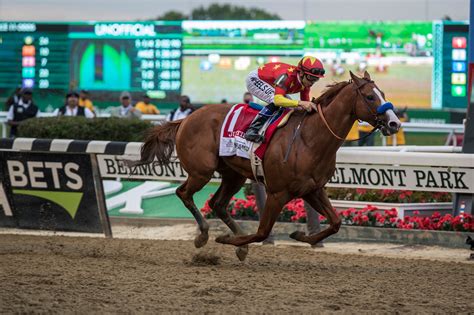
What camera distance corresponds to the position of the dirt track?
6.31 m

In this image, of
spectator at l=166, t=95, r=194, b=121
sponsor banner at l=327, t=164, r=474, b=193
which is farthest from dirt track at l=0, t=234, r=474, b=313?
spectator at l=166, t=95, r=194, b=121

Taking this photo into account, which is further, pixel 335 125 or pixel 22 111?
pixel 22 111

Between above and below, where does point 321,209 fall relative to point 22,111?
below

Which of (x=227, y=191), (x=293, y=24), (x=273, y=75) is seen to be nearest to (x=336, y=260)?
(x=227, y=191)

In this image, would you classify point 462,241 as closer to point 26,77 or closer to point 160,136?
point 160,136

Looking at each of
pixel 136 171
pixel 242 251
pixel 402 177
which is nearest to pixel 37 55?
pixel 136 171

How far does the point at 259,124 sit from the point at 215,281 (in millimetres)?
1769

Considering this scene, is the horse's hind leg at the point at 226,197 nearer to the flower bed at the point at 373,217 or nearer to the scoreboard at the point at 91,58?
the flower bed at the point at 373,217

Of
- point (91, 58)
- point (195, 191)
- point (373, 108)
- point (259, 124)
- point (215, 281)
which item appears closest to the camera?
point (215, 281)

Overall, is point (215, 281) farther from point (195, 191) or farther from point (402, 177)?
point (402, 177)

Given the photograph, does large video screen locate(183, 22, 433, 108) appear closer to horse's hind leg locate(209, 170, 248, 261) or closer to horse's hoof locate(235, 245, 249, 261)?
horse's hind leg locate(209, 170, 248, 261)

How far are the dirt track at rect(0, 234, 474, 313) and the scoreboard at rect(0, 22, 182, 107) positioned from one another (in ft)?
44.6

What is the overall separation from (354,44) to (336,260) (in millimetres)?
14568

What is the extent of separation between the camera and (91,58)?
24.0 metres
